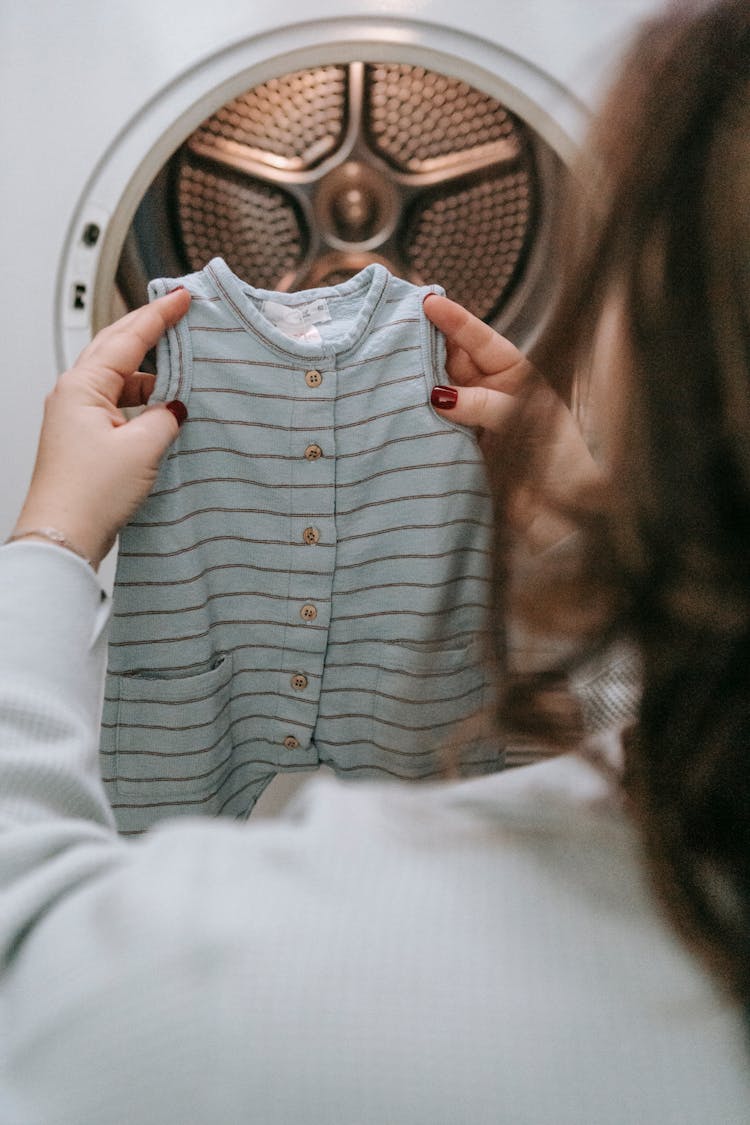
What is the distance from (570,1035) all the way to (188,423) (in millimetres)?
505

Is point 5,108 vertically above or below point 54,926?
above

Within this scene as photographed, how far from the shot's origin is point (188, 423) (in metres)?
0.62

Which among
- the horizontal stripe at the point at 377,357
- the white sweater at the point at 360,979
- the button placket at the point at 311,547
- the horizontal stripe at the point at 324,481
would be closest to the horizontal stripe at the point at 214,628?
the button placket at the point at 311,547

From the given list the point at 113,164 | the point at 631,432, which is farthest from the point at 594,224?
the point at 113,164

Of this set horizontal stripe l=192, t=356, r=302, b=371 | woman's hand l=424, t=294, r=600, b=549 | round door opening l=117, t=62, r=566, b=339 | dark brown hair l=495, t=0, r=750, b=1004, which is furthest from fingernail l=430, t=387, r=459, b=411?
dark brown hair l=495, t=0, r=750, b=1004

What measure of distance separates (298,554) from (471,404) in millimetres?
182

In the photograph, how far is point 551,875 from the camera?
27 cm

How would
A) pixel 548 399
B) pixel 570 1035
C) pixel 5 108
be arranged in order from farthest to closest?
pixel 5 108, pixel 548 399, pixel 570 1035

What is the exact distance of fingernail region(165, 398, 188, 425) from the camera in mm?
605

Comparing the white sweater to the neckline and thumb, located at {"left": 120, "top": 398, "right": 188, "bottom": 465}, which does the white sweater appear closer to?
thumb, located at {"left": 120, "top": 398, "right": 188, "bottom": 465}

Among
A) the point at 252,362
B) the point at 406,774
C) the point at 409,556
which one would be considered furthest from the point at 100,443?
the point at 406,774

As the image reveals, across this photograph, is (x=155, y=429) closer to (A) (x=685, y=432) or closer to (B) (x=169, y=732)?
(B) (x=169, y=732)

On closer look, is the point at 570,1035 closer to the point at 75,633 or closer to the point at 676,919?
the point at 676,919

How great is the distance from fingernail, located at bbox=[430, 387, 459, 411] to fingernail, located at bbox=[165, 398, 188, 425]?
0.19 metres
